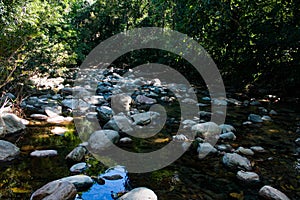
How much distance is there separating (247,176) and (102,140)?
1.52 meters

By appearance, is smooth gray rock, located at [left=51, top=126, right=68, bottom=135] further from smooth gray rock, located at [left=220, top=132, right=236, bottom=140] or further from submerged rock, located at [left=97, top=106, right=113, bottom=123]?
smooth gray rock, located at [left=220, top=132, right=236, bottom=140]

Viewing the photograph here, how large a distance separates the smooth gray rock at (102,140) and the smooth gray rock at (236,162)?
1219mm

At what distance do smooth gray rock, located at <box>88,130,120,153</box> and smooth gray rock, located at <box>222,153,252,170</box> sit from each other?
122 cm

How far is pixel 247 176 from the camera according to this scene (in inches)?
90.5

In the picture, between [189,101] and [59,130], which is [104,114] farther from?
[189,101]

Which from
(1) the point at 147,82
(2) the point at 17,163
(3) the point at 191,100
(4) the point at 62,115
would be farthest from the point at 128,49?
(2) the point at 17,163

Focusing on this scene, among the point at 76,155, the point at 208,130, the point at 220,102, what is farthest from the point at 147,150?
the point at 220,102

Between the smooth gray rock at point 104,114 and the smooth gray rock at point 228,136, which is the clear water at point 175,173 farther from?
the smooth gray rock at point 104,114

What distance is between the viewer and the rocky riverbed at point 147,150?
2055mm

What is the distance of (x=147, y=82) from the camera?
26.7ft

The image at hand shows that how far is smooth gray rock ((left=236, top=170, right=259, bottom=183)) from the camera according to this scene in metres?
2.27

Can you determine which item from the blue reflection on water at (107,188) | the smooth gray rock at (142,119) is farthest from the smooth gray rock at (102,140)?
the smooth gray rock at (142,119)

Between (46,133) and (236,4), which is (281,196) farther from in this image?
(236,4)

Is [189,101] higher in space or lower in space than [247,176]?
higher
